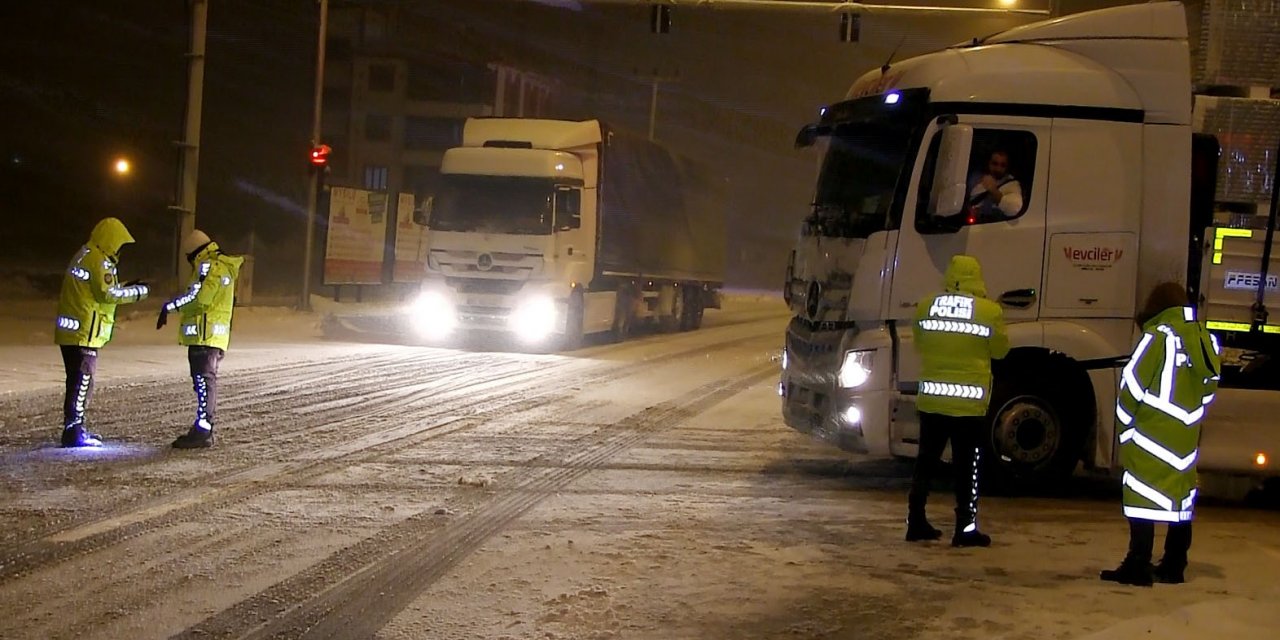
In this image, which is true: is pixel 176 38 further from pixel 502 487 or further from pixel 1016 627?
pixel 1016 627

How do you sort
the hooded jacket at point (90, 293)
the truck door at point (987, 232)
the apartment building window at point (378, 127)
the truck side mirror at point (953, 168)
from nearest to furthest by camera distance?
the truck side mirror at point (953, 168) → the truck door at point (987, 232) → the hooded jacket at point (90, 293) → the apartment building window at point (378, 127)

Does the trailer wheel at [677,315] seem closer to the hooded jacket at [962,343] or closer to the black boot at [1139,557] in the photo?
the hooded jacket at [962,343]

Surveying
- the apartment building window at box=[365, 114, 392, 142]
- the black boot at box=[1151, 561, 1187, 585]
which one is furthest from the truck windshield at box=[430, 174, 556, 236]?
the apartment building window at box=[365, 114, 392, 142]

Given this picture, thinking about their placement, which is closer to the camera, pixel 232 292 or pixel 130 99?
pixel 232 292

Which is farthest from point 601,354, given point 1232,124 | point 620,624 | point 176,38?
point 176,38

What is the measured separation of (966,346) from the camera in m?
7.72

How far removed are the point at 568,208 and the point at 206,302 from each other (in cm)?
1190

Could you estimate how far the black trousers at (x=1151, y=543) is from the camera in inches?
276

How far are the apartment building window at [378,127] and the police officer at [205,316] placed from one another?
240 ft

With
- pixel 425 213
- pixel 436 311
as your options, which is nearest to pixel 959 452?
pixel 436 311

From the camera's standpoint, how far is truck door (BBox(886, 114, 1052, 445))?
361 inches

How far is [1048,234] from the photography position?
9211 millimetres

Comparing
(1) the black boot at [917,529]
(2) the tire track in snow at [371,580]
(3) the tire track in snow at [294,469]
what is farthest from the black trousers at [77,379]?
(1) the black boot at [917,529]

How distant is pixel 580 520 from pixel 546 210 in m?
13.7
